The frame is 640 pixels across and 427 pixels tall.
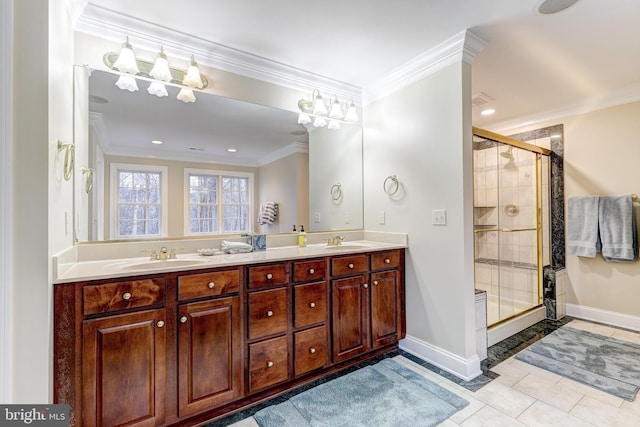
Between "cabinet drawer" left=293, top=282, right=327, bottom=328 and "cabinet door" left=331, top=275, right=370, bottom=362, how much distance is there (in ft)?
0.31

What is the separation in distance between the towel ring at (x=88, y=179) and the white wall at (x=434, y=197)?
2261mm

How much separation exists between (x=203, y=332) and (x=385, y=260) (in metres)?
1.48

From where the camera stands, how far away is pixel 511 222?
3301mm

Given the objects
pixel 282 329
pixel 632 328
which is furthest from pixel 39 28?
pixel 632 328

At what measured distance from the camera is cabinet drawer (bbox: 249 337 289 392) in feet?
5.77

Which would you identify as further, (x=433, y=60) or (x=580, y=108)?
(x=580, y=108)

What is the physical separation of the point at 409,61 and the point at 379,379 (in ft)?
8.25

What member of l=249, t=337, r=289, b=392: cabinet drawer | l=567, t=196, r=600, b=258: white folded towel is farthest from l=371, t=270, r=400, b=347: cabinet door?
l=567, t=196, r=600, b=258: white folded towel

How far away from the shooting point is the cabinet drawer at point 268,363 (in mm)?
1759

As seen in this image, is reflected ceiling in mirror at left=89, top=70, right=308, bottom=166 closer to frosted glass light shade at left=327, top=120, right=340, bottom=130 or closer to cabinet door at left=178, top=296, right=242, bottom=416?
frosted glass light shade at left=327, top=120, right=340, bottom=130

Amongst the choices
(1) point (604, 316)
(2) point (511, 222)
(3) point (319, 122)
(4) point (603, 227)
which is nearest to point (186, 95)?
(3) point (319, 122)

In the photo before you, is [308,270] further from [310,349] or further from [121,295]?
[121,295]

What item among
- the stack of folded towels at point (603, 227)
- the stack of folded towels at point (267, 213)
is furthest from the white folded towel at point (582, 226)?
the stack of folded towels at point (267, 213)

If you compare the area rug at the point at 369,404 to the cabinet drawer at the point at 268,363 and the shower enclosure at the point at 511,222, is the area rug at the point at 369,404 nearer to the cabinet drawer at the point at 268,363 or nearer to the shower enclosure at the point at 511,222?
the cabinet drawer at the point at 268,363
